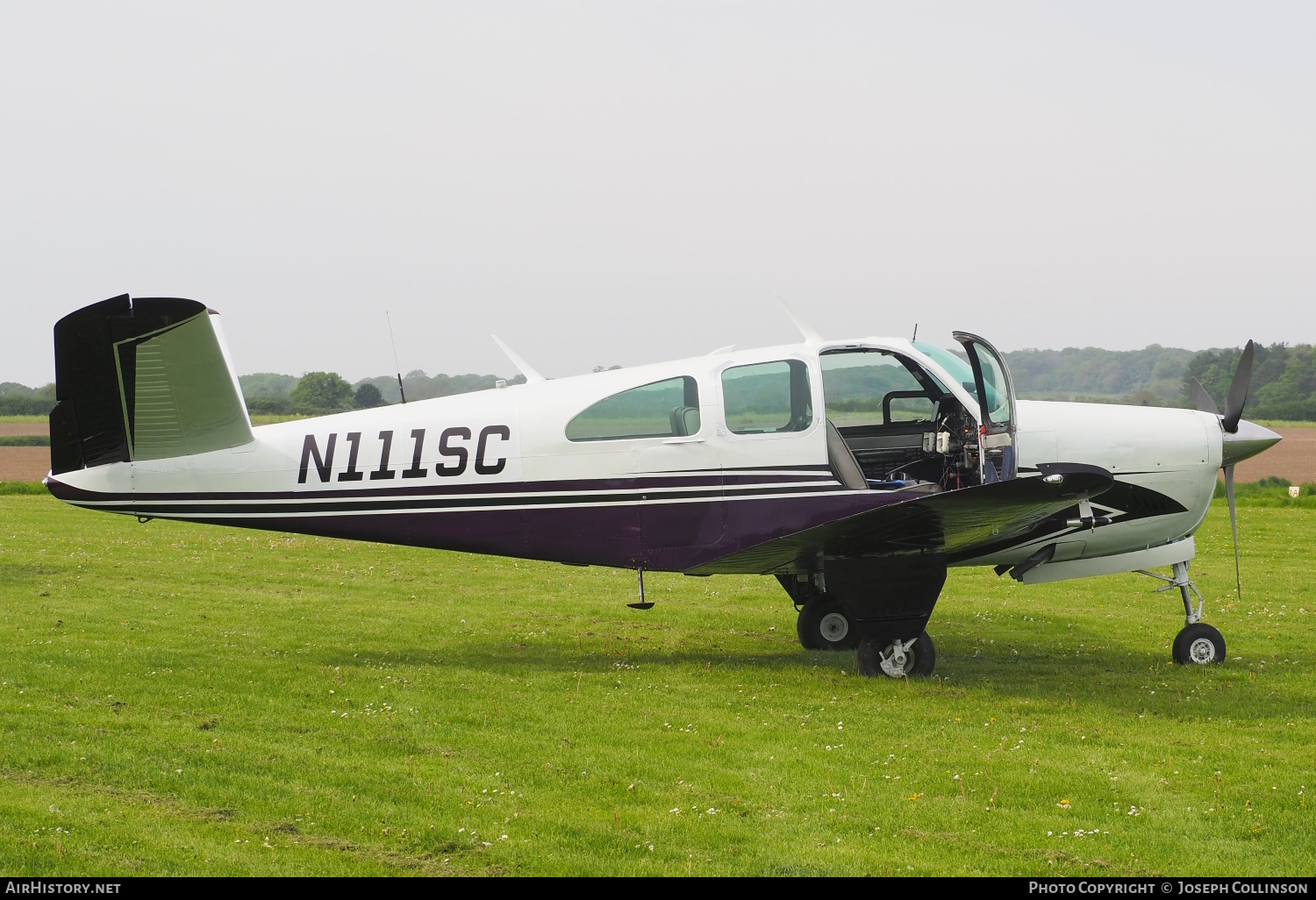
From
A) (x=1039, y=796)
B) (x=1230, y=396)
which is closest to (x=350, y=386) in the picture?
(x=1230, y=396)

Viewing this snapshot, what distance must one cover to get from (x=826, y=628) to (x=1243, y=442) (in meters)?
4.05

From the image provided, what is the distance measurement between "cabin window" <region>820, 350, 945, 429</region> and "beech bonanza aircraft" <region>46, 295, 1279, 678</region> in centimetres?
3

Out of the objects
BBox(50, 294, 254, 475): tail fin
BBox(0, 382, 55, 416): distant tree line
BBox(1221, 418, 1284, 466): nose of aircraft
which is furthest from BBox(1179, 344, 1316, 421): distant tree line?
BBox(0, 382, 55, 416): distant tree line

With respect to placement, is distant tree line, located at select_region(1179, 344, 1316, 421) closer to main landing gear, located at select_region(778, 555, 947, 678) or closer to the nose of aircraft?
the nose of aircraft

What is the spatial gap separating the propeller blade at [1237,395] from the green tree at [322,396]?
18122 mm

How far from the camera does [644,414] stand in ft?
29.6

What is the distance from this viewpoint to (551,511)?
9.12m

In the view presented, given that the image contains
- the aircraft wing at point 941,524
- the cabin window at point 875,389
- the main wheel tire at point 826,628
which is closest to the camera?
the aircraft wing at point 941,524

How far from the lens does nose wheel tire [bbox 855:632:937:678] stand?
8812 mm

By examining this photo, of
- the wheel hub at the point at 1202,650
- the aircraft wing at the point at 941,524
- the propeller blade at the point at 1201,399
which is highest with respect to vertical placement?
the propeller blade at the point at 1201,399

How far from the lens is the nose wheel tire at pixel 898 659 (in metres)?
8.81

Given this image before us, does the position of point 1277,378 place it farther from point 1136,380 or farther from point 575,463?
point 575,463

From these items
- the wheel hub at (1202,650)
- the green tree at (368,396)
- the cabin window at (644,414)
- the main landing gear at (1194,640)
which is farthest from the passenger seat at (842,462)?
the green tree at (368,396)

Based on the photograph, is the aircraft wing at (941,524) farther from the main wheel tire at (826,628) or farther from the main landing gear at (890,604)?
the main wheel tire at (826,628)
